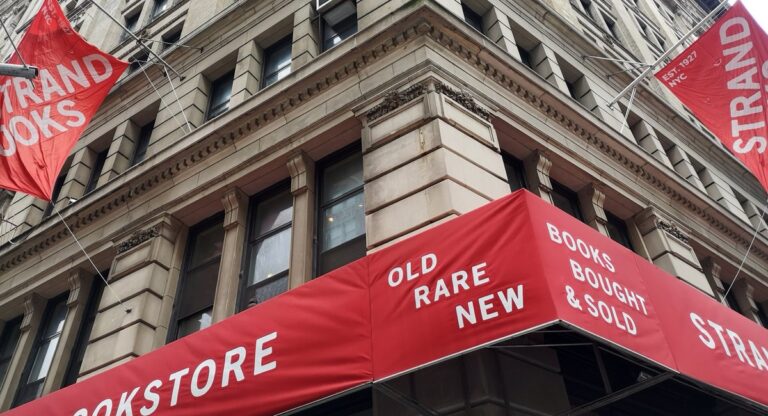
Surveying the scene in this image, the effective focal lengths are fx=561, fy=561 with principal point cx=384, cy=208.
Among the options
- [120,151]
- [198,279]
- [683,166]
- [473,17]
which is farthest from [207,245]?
[683,166]

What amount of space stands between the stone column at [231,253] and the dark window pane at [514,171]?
5543 mm

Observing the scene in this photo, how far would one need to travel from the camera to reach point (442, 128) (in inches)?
353

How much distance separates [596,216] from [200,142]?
8.91 metres

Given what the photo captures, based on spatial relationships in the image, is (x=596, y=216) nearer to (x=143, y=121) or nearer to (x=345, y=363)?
(x=345, y=363)

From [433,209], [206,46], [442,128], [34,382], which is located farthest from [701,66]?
[34,382]

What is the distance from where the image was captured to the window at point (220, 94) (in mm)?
15062

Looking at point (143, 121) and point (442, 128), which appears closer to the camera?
point (442, 128)

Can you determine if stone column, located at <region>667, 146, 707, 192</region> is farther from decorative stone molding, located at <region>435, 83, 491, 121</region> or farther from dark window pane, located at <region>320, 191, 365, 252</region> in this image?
dark window pane, located at <region>320, 191, 365, 252</region>

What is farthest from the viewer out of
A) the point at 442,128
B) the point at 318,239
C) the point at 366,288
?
the point at 318,239

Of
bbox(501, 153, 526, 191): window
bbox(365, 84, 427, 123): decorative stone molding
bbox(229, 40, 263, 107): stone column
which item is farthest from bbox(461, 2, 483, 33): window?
bbox(229, 40, 263, 107): stone column

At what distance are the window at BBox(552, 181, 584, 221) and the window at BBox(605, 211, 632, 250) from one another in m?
1.12

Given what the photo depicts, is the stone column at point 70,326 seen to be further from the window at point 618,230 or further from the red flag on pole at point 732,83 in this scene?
the red flag on pole at point 732,83

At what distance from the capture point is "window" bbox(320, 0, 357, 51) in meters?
13.3

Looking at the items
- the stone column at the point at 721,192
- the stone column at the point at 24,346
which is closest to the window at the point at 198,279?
the stone column at the point at 24,346
